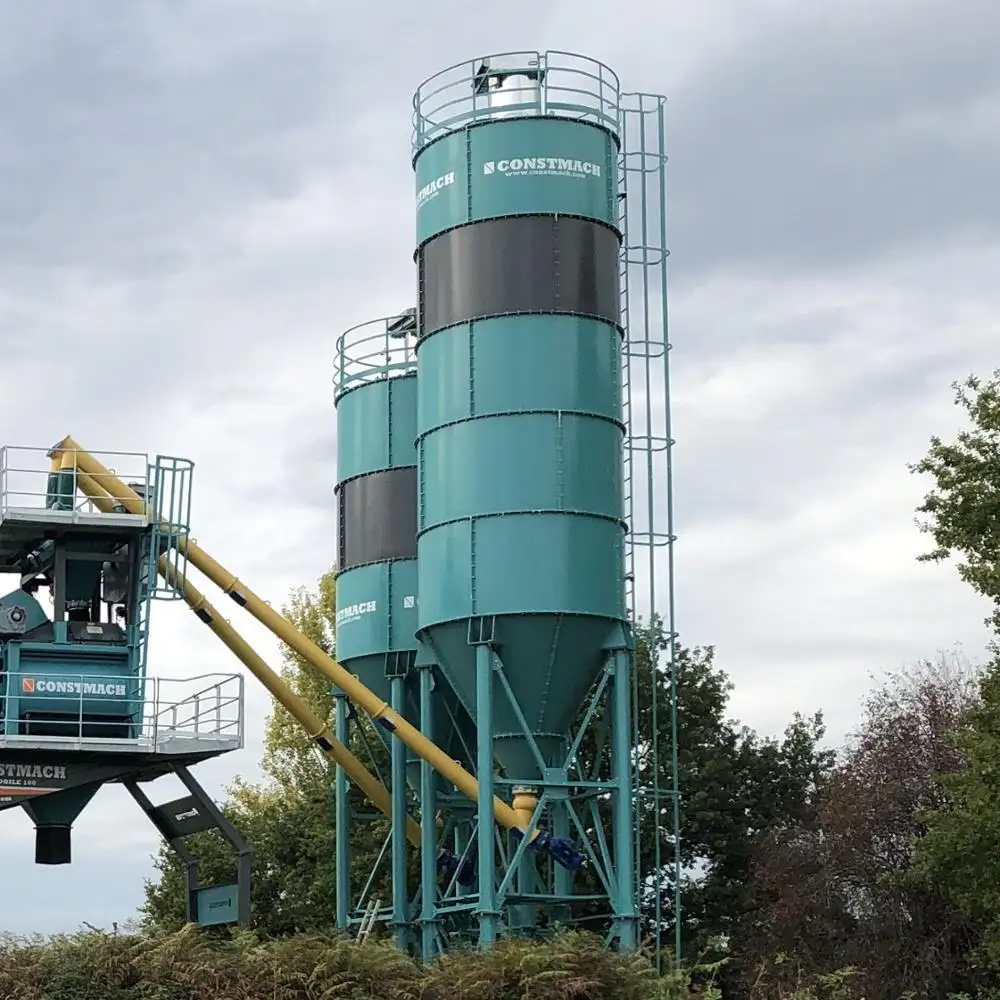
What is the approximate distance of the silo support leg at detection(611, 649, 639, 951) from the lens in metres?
36.0

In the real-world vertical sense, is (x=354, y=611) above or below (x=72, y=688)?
above

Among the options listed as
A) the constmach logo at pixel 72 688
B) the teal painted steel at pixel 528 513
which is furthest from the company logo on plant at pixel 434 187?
the constmach logo at pixel 72 688

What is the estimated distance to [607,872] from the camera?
36.9 meters

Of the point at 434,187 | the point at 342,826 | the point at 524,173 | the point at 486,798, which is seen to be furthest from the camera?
the point at 342,826

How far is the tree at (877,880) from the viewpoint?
43625 millimetres

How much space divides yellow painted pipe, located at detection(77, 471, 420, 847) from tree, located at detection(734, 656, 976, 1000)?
8.91 m

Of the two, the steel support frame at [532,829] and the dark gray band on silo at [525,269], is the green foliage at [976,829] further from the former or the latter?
the dark gray band on silo at [525,269]

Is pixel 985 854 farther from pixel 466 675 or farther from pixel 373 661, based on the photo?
pixel 373 661

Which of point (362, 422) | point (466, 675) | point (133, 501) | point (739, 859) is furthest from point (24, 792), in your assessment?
point (739, 859)

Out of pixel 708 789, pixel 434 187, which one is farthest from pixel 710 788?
pixel 434 187

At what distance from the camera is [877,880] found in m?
43.8

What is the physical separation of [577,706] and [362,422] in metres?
10.2

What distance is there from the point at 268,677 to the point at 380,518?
18.1 ft

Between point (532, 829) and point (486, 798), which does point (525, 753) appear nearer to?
point (532, 829)
